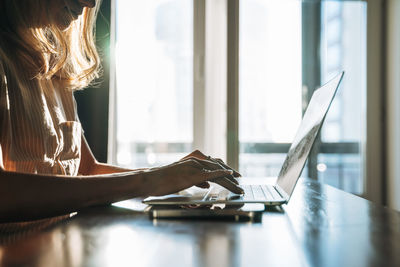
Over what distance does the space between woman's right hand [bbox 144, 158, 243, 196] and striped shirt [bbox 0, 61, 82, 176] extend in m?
0.37

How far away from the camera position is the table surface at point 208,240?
1.26 ft

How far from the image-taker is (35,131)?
0.91 metres

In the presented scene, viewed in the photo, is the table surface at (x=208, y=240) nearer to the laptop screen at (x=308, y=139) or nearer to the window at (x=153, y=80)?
the laptop screen at (x=308, y=139)

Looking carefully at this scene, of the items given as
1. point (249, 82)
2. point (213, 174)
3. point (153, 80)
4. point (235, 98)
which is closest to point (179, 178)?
point (213, 174)

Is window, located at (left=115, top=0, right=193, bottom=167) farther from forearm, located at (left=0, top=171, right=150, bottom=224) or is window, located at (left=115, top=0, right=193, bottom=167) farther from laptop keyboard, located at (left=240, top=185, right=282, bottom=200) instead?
forearm, located at (left=0, top=171, right=150, bottom=224)

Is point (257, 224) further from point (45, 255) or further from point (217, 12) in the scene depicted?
point (217, 12)

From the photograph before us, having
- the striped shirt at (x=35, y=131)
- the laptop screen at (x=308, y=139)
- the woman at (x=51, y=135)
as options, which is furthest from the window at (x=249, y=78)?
the laptop screen at (x=308, y=139)

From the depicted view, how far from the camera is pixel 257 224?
1.86 ft

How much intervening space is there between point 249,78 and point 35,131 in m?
1.96

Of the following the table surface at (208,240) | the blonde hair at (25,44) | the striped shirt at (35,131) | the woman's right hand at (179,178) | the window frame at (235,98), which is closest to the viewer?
the table surface at (208,240)

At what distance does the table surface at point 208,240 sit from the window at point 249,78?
1734 mm

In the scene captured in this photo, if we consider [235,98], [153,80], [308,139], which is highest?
[153,80]

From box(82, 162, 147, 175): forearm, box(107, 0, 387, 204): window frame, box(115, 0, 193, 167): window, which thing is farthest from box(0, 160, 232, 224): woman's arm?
box(115, 0, 193, 167): window

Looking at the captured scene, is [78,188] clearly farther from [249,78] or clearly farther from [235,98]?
[249,78]
